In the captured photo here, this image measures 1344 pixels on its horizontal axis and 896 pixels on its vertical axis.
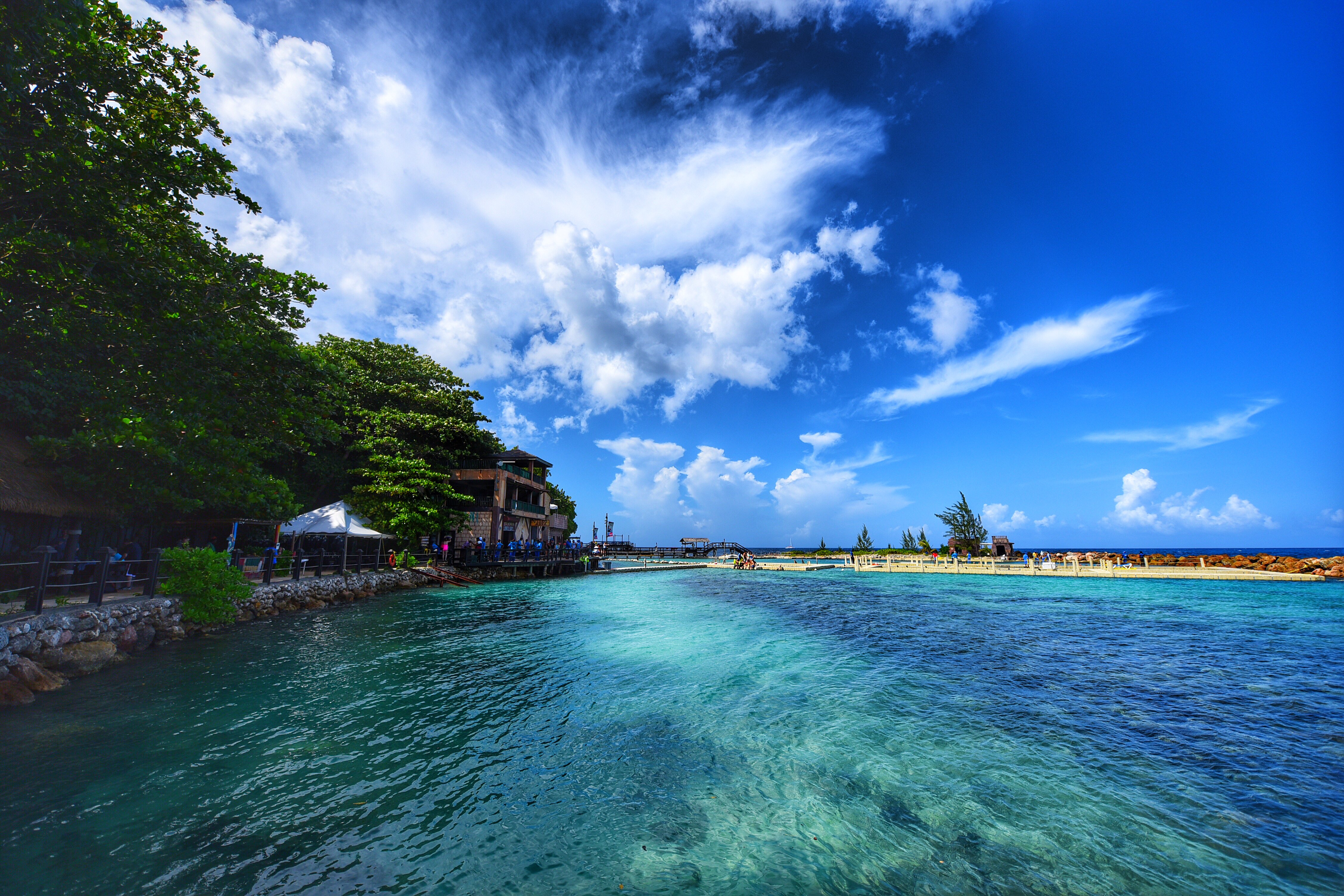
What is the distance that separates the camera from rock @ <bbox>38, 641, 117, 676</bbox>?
31.1 feet

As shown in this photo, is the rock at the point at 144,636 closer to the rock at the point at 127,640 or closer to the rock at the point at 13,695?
the rock at the point at 127,640

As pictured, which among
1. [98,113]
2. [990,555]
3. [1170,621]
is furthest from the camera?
[990,555]

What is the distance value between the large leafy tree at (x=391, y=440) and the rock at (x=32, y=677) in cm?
1504

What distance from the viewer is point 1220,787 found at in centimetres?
629

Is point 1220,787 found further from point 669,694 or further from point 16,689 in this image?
point 16,689

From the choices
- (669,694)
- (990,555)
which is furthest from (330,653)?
(990,555)

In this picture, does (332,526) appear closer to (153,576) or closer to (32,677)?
(153,576)

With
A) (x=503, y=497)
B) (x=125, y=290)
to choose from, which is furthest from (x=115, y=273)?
(x=503, y=497)

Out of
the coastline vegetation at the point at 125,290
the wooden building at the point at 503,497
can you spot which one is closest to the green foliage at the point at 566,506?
the wooden building at the point at 503,497

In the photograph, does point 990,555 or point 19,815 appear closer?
point 19,815

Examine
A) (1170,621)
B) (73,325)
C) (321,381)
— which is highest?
(321,381)

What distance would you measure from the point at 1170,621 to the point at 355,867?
89.9 ft

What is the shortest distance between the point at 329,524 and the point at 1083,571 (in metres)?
54.3

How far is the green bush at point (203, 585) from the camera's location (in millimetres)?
13766
